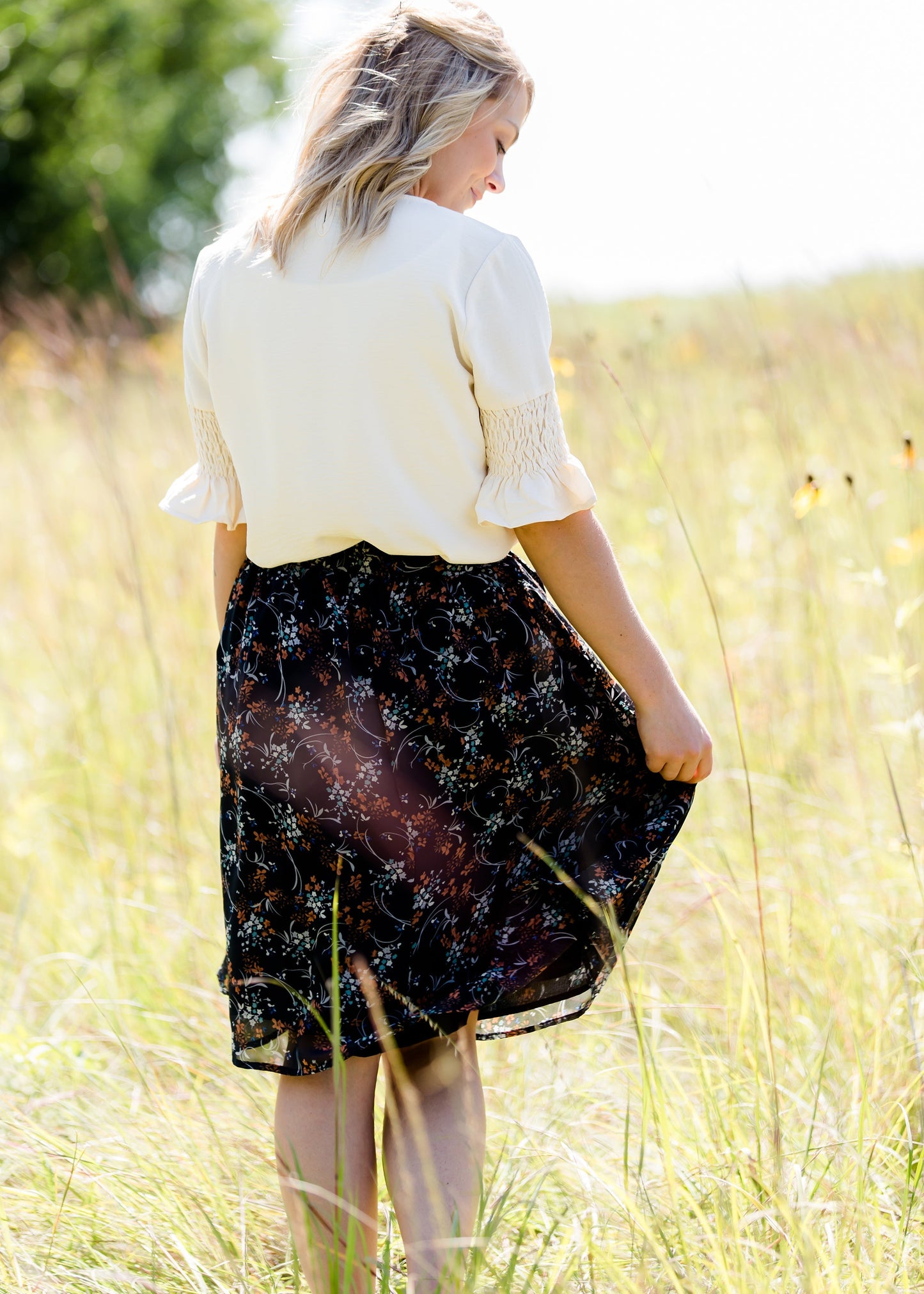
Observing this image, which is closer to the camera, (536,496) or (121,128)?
(536,496)

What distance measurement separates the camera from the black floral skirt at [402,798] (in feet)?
3.61

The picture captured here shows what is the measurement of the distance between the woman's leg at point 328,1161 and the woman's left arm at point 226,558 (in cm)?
54

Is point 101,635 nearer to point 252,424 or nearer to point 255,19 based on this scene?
point 252,424

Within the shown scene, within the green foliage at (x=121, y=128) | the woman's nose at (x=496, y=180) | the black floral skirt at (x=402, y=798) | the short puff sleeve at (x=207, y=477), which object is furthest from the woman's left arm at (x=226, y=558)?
the green foliage at (x=121, y=128)

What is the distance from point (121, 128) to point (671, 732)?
14112mm

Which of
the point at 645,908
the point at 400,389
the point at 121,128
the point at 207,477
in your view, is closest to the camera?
the point at 400,389

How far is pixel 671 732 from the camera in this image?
46.2 inches

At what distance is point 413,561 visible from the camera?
44.1 inches

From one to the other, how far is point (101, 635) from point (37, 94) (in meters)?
12.1

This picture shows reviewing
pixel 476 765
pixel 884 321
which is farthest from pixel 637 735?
pixel 884 321

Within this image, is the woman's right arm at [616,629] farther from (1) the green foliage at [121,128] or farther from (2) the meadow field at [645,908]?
(1) the green foliage at [121,128]

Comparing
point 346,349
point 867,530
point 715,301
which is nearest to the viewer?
point 346,349

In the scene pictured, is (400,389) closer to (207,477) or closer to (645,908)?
(207,477)

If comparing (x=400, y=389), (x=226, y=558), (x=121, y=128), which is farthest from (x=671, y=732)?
(x=121, y=128)
